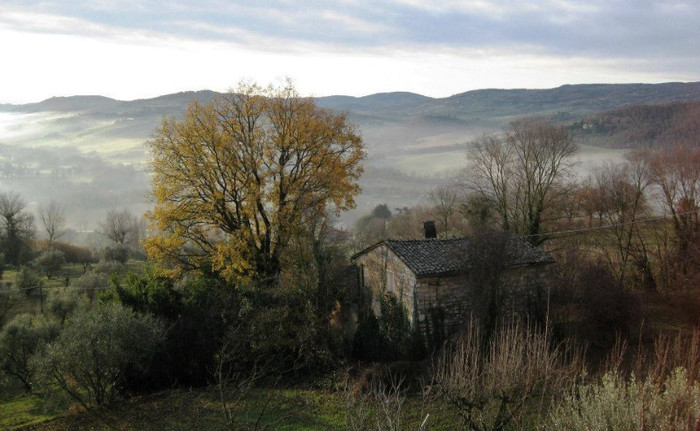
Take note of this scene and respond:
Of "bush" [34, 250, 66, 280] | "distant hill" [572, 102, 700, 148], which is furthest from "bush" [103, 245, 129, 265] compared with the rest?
"distant hill" [572, 102, 700, 148]

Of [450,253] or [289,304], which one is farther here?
[450,253]

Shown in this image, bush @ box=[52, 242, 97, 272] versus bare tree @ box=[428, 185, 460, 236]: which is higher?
bare tree @ box=[428, 185, 460, 236]

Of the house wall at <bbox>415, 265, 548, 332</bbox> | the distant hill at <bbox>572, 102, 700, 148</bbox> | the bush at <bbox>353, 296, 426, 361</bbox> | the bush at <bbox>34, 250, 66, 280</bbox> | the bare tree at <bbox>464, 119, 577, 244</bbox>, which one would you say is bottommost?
the bush at <bbox>34, 250, 66, 280</bbox>

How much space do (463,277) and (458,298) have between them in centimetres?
84

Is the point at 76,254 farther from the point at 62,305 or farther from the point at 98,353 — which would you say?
the point at 98,353

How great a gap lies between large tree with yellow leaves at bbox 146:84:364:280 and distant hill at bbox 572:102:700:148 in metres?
23.7

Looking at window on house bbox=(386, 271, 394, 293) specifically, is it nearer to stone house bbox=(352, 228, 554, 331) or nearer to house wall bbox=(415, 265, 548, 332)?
stone house bbox=(352, 228, 554, 331)

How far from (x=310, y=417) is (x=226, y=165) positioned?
40.3 feet

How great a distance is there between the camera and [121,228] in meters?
57.7

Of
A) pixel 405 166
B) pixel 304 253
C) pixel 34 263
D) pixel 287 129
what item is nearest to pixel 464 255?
pixel 304 253

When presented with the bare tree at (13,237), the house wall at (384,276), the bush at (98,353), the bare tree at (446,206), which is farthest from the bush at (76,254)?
the house wall at (384,276)

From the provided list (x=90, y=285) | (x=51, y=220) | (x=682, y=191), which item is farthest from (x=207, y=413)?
(x=51, y=220)

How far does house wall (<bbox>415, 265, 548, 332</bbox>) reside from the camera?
18219 mm

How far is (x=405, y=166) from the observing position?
81.2m
